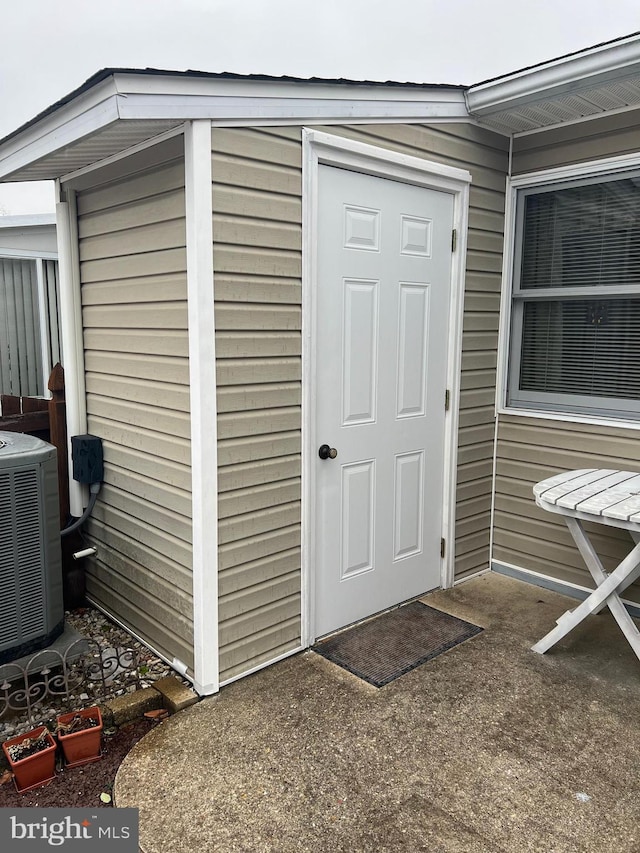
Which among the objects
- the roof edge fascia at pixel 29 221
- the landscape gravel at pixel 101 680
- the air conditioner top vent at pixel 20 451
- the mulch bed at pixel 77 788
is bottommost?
the mulch bed at pixel 77 788

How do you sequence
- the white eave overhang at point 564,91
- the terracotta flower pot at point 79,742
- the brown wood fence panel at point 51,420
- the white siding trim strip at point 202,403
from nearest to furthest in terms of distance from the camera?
the terracotta flower pot at point 79,742
the white siding trim strip at point 202,403
the white eave overhang at point 564,91
the brown wood fence panel at point 51,420

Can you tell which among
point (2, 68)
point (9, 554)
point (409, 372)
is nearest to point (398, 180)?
point (409, 372)

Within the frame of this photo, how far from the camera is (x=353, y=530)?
3.11 meters

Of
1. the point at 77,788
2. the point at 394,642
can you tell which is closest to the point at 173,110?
the point at 77,788

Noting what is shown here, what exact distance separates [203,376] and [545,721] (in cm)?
187

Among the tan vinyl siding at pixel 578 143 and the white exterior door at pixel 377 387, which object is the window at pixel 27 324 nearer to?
the white exterior door at pixel 377 387

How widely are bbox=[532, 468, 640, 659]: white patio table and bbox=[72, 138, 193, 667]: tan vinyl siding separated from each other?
157 cm

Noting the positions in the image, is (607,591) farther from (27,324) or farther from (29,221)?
(27,324)

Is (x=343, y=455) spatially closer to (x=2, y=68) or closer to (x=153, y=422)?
(x=153, y=422)

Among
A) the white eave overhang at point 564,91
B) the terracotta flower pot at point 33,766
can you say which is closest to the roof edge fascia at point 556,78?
the white eave overhang at point 564,91

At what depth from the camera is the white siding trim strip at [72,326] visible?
127 inches

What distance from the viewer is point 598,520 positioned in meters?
2.51

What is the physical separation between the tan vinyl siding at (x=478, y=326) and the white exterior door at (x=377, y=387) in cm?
19

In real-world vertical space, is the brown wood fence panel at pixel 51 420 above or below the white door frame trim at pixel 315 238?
below
